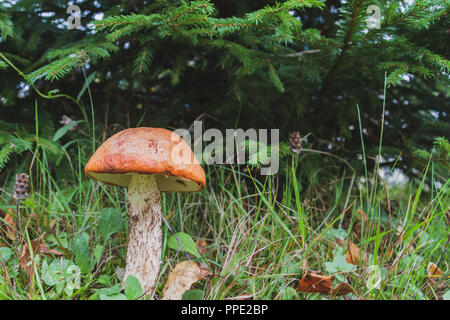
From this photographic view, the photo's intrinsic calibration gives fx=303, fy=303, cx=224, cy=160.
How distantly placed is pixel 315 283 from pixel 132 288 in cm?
74

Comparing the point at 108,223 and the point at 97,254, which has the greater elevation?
the point at 108,223

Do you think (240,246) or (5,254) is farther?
(240,246)

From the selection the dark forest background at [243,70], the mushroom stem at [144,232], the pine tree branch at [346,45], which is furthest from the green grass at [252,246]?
the pine tree branch at [346,45]

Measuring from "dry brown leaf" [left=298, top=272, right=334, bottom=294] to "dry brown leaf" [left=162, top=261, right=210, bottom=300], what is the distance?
0.41 m

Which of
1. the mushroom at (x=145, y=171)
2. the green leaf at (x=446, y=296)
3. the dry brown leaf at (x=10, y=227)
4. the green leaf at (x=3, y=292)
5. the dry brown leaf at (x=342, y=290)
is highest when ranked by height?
the mushroom at (x=145, y=171)

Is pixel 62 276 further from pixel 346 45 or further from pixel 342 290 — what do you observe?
pixel 346 45

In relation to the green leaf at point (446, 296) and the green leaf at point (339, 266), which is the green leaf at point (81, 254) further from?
the green leaf at point (446, 296)

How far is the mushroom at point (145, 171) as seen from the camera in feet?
3.66

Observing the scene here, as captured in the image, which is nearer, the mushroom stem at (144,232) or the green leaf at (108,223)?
the mushroom stem at (144,232)

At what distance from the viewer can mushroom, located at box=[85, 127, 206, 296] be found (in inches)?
43.9

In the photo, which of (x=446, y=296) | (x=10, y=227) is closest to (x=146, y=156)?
(x=10, y=227)

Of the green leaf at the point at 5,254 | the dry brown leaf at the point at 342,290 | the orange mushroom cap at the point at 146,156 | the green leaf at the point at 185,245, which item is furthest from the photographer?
the green leaf at the point at 185,245

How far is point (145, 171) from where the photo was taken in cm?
110

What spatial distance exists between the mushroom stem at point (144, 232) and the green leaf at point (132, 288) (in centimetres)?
10
